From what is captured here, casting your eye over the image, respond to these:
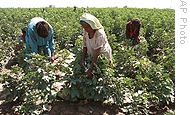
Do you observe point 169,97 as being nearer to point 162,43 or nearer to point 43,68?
point 43,68

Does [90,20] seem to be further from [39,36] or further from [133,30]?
[133,30]

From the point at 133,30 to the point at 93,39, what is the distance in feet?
6.66

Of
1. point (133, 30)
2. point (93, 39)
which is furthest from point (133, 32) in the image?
point (93, 39)

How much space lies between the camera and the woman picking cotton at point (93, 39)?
293cm

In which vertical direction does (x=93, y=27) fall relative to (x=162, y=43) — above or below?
below

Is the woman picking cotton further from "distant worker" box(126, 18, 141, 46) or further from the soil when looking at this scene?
"distant worker" box(126, 18, 141, 46)

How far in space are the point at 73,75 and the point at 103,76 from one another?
1.57ft

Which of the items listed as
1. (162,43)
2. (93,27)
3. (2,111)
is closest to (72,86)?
(93,27)

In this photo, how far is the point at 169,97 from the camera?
3.53 m

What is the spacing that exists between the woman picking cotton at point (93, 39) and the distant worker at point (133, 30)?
1637mm

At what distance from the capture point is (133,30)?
4922mm

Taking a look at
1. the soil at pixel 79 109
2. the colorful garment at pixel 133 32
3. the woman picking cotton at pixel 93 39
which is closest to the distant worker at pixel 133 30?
the colorful garment at pixel 133 32

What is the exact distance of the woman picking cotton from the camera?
115 inches

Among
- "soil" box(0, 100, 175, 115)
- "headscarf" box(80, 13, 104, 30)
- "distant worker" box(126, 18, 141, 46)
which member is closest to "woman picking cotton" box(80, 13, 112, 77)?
"headscarf" box(80, 13, 104, 30)
